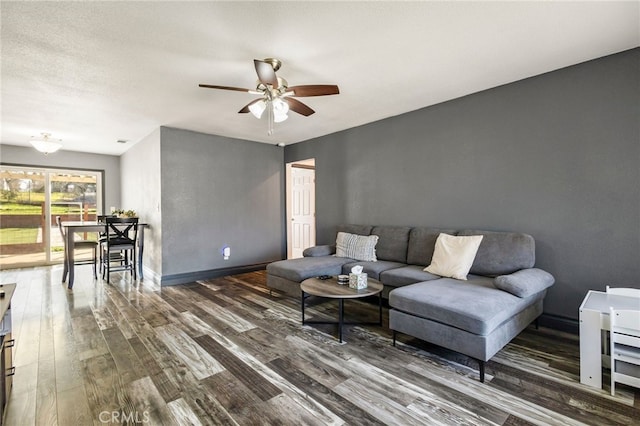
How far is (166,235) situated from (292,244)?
8.00 ft

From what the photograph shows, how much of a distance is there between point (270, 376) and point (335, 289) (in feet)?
3.19

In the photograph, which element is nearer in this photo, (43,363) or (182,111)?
(43,363)

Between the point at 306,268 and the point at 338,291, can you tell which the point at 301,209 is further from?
the point at 338,291

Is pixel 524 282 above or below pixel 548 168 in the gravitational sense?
below

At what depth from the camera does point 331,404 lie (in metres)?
1.82

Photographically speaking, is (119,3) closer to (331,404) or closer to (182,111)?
(182,111)

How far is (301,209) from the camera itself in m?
6.28

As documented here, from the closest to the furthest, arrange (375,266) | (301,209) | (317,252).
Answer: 1. (375,266)
2. (317,252)
3. (301,209)

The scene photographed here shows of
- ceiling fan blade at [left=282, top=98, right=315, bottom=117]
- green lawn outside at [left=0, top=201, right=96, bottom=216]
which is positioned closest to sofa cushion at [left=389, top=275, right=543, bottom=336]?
ceiling fan blade at [left=282, top=98, right=315, bottom=117]

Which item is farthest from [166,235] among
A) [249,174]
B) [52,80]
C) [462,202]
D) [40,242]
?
[462,202]

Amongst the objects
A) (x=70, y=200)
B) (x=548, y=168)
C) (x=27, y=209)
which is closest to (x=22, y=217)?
(x=27, y=209)

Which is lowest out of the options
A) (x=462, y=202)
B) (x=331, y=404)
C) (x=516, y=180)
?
(x=331, y=404)

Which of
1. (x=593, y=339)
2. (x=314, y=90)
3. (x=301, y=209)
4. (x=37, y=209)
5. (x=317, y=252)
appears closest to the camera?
(x=593, y=339)

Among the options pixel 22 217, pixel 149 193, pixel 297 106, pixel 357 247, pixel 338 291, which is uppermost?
pixel 297 106
